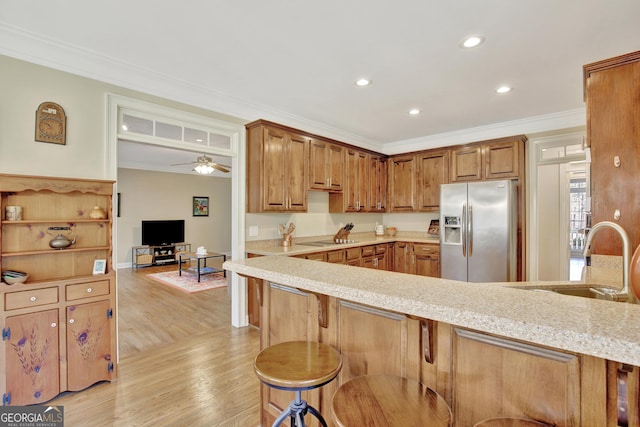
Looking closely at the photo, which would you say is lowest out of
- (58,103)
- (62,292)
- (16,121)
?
(62,292)

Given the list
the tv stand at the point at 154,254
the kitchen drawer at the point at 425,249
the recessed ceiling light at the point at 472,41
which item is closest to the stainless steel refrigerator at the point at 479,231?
the kitchen drawer at the point at 425,249

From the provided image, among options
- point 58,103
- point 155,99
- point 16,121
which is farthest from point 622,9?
point 16,121

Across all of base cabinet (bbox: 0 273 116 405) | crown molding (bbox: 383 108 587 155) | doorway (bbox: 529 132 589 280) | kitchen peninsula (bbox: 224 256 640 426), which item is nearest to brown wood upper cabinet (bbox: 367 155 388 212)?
crown molding (bbox: 383 108 587 155)

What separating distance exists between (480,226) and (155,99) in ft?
13.3

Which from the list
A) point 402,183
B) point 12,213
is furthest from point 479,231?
point 12,213

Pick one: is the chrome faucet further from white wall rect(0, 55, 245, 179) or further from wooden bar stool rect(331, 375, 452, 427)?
white wall rect(0, 55, 245, 179)

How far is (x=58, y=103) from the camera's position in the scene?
237 centimetres

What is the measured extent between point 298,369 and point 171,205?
7830 millimetres

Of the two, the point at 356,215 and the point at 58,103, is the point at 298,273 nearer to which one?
the point at 58,103

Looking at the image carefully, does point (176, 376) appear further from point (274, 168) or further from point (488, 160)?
point (488, 160)

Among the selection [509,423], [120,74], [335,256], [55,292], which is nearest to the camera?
[509,423]

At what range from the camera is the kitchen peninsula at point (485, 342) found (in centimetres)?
85

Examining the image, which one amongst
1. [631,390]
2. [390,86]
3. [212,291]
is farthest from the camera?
[212,291]

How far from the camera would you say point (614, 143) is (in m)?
1.86
